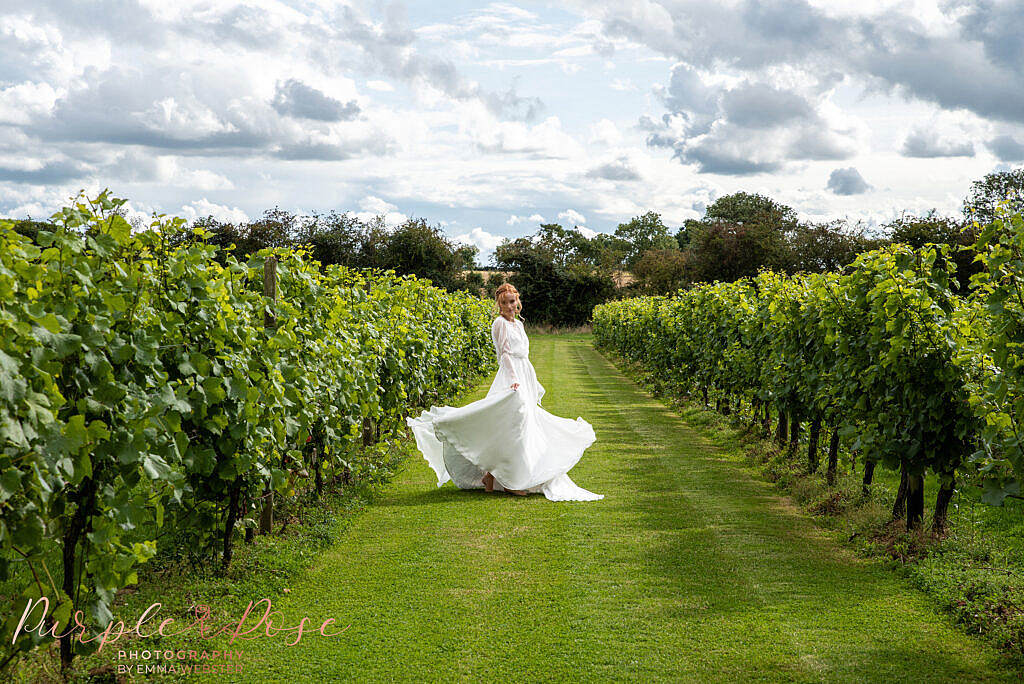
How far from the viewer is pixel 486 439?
749 centimetres

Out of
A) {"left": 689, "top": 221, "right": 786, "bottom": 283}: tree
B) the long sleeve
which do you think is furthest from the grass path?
{"left": 689, "top": 221, "right": 786, "bottom": 283}: tree

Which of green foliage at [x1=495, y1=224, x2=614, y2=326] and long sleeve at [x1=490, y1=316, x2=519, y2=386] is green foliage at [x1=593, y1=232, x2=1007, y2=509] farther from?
green foliage at [x1=495, y1=224, x2=614, y2=326]

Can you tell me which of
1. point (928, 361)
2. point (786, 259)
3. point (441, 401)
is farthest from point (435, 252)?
point (928, 361)

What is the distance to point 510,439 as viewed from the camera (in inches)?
294

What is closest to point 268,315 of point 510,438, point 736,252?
point 510,438

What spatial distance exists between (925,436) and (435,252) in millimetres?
40593

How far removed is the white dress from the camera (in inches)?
293

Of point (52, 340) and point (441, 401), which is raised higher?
point (52, 340)

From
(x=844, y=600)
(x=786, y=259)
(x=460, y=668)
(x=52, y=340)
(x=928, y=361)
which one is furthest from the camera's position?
(x=786, y=259)

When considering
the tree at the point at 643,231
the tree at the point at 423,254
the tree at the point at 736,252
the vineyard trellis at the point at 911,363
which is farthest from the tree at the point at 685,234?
the vineyard trellis at the point at 911,363

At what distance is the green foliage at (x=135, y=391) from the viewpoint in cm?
278

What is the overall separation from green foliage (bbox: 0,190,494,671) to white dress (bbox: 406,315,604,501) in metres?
1.44

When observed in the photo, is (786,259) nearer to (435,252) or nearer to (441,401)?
(435,252)

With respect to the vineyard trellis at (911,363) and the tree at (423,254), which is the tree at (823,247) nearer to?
the tree at (423,254)
